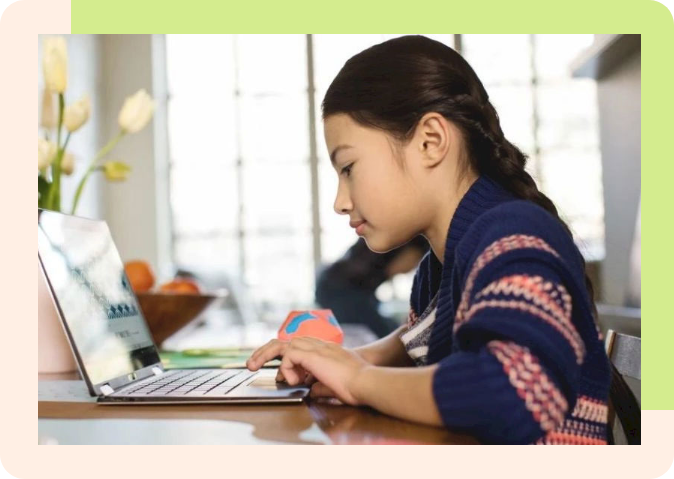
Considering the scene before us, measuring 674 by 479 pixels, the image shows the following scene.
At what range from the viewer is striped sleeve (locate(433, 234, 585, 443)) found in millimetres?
459

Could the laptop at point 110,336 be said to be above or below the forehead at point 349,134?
below

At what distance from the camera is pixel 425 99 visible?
2.40 feet

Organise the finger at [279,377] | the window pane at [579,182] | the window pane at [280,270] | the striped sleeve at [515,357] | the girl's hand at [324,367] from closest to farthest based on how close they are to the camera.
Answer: the striped sleeve at [515,357] → the girl's hand at [324,367] → the finger at [279,377] → the window pane at [579,182] → the window pane at [280,270]

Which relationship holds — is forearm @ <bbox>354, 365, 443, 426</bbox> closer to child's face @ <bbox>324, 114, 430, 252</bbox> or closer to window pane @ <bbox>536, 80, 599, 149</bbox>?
child's face @ <bbox>324, 114, 430, 252</bbox>

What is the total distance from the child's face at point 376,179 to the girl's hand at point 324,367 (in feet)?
0.64

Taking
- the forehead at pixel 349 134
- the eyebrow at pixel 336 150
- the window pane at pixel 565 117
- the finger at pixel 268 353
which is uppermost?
the window pane at pixel 565 117

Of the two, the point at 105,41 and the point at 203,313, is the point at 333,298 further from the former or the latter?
the point at 105,41

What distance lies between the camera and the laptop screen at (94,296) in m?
0.66

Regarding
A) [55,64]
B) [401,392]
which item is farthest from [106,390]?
[55,64]

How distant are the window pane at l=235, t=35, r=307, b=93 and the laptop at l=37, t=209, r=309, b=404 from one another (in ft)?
11.8

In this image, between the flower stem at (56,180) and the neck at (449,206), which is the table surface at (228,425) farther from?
the flower stem at (56,180)

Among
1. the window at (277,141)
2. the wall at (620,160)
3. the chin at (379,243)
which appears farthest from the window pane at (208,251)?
the chin at (379,243)

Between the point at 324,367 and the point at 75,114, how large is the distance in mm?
627

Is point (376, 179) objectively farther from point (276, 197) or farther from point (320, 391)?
point (276, 197)
